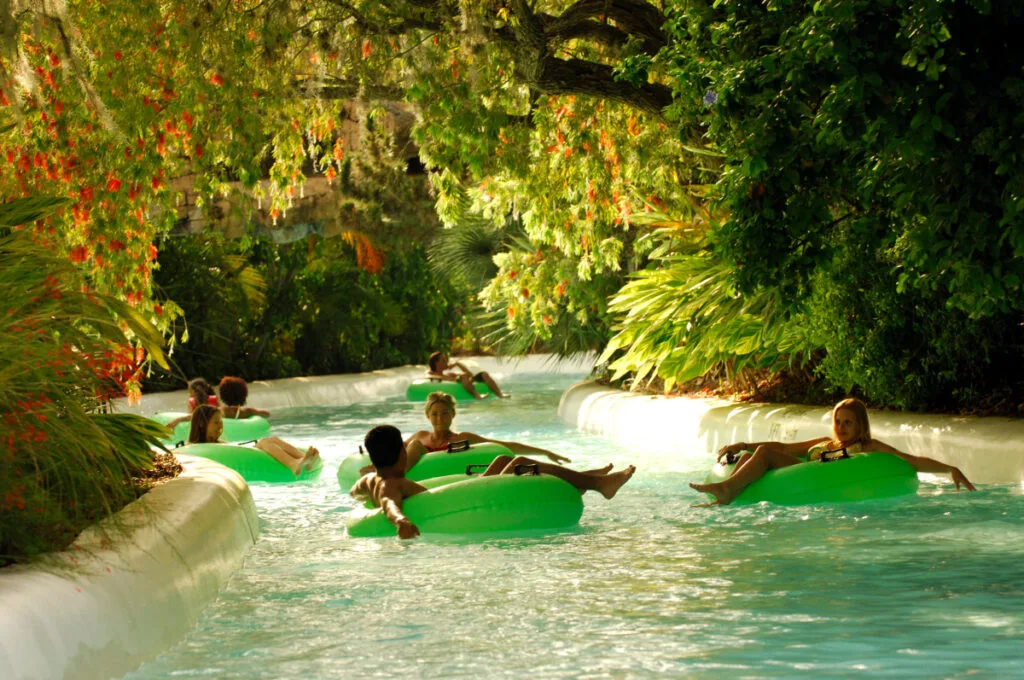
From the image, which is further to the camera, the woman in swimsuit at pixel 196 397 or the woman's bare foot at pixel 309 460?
the woman in swimsuit at pixel 196 397

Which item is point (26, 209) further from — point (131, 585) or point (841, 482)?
point (841, 482)

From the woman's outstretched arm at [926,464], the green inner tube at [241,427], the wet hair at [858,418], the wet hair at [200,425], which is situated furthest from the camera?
the green inner tube at [241,427]

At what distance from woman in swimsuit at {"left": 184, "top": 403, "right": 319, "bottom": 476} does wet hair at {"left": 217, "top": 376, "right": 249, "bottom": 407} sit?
130 inches

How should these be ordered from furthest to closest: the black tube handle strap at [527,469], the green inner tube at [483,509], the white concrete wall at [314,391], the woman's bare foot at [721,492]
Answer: the white concrete wall at [314,391], the woman's bare foot at [721,492], the black tube handle strap at [527,469], the green inner tube at [483,509]

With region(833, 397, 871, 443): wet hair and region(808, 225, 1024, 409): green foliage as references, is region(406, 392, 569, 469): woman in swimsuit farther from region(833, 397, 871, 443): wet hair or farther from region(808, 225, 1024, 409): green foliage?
region(808, 225, 1024, 409): green foliage

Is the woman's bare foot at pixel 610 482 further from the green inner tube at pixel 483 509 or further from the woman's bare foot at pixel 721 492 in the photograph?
the woman's bare foot at pixel 721 492

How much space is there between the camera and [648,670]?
4789mm

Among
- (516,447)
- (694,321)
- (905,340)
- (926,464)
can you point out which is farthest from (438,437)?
(905,340)

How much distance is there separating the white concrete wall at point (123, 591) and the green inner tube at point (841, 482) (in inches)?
149

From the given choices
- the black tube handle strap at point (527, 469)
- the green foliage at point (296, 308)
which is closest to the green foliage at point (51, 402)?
the black tube handle strap at point (527, 469)

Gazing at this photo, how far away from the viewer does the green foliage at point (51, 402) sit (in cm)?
505

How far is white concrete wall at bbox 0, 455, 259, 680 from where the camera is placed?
13.7 ft

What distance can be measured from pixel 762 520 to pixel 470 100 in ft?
11.8

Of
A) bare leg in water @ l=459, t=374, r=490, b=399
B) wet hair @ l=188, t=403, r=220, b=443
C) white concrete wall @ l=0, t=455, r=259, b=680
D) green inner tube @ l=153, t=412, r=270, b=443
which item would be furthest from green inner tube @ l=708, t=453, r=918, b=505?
bare leg in water @ l=459, t=374, r=490, b=399
